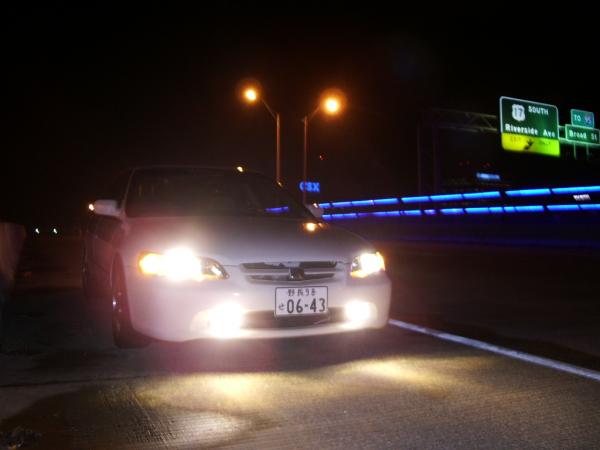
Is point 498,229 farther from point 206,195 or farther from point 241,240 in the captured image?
point 241,240

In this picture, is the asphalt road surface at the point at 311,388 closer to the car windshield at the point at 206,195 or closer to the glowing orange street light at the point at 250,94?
the car windshield at the point at 206,195

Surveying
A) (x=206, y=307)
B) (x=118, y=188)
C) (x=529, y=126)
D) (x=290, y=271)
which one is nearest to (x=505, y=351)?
(x=290, y=271)

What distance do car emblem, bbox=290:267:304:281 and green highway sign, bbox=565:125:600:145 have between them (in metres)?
30.5

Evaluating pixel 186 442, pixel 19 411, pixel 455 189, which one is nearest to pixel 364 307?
pixel 186 442

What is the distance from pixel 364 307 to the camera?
4980 mm

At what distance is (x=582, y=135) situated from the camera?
107ft

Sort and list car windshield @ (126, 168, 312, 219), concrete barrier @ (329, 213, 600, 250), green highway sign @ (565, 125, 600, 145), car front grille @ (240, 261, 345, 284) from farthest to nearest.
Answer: green highway sign @ (565, 125, 600, 145), concrete barrier @ (329, 213, 600, 250), car windshield @ (126, 168, 312, 219), car front grille @ (240, 261, 345, 284)

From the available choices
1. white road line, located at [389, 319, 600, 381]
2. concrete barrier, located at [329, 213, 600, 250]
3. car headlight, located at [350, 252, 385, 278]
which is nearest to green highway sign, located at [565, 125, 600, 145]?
concrete barrier, located at [329, 213, 600, 250]

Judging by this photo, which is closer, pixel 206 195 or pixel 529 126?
pixel 206 195

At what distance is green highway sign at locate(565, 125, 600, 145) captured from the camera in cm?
3219

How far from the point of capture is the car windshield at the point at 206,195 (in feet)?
20.0

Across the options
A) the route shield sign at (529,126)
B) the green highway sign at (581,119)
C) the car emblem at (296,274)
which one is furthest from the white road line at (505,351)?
the green highway sign at (581,119)

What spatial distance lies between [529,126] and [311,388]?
93.8 feet

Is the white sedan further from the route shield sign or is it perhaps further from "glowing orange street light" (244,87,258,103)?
the route shield sign
